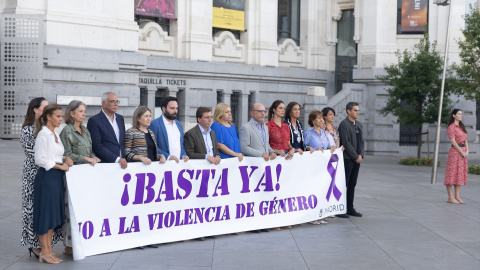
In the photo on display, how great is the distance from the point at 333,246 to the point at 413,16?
2617cm

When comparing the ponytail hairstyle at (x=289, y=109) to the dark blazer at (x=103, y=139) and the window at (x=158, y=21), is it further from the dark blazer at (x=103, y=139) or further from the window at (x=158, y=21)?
the window at (x=158, y=21)

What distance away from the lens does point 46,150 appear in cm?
966

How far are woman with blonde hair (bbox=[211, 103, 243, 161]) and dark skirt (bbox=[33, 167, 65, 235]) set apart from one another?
11.1 ft

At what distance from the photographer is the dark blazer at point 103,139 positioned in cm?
1063

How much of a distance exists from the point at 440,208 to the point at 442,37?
812 inches

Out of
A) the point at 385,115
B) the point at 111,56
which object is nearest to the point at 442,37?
the point at 385,115

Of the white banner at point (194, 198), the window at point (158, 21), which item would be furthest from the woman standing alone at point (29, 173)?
the window at point (158, 21)

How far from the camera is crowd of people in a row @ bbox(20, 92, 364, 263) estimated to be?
978cm

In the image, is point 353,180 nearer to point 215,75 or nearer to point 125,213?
point 125,213

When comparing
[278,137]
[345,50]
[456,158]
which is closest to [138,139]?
[278,137]

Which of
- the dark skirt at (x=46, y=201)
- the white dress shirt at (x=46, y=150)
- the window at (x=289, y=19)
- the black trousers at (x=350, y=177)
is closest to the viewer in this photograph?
the white dress shirt at (x=46, y=150)

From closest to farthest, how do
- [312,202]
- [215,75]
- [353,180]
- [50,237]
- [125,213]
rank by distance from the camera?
[50,237] → [125,213] → [312,202] → [353,180] → [215,75]

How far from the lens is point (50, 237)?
9914 mm

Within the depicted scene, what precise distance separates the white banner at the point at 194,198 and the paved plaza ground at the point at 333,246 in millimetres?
199
